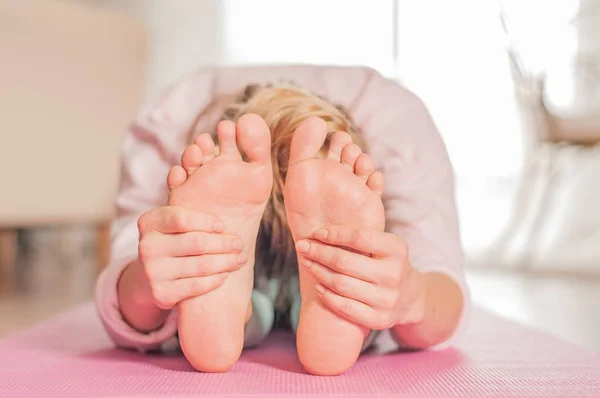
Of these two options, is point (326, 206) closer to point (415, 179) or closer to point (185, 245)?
point (185, 245)

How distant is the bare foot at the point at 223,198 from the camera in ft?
1.83

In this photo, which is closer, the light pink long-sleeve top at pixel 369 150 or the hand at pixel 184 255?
the hand at pixel 184 255

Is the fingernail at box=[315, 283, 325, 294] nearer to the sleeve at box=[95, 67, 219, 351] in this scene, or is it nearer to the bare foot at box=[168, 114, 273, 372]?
the bare foot at box=[168, 114, 273, 372]

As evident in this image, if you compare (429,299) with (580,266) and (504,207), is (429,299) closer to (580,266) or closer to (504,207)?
(580,266)

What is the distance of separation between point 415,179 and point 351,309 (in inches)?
11.6

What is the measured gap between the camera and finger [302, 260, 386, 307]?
1.78 feet

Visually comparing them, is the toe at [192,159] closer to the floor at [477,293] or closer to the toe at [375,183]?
the toe at [375,183]

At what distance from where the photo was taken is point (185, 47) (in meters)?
2.76

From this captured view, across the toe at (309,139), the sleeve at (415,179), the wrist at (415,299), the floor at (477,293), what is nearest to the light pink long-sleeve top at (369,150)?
the sleeve at (415,179)

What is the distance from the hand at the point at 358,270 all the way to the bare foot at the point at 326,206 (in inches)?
0.4

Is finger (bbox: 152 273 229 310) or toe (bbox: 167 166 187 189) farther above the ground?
toe (bbox: 167 166 187 189)

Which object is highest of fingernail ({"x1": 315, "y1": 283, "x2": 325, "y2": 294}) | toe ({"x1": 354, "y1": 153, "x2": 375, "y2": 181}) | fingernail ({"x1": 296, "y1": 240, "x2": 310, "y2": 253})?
toe ({"x1": 354, "y1": 153, "x2": 375, "y2": 181})

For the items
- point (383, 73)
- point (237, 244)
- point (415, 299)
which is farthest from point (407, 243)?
point (383, 73)

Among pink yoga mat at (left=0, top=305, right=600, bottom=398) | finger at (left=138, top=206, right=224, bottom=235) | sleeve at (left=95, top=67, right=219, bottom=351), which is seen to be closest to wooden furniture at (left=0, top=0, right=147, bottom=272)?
sleeve at (left=95, top=67, right=219, bottom=351)
